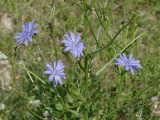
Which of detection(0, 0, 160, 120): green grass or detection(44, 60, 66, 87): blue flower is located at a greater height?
detection(0, 0, 160, 120): green grass

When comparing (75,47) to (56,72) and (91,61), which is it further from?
(91,61)

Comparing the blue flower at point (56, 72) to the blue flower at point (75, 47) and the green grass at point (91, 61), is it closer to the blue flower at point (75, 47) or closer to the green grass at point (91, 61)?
the blue flower at point (75, 47)

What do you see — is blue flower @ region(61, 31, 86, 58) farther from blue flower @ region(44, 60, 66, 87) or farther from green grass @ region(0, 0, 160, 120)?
green grass @ region(0, 0, 160, 120)

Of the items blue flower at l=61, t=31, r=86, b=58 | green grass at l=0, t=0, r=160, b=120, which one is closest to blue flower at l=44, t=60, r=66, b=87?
blue flower at l=61, t=31, r=86, b=58

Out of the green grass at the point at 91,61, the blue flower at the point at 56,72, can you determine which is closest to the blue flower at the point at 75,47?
the blue flower at the point at 56,72

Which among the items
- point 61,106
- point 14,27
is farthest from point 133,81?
point 14,27

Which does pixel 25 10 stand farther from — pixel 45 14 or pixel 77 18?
pixel 77 18

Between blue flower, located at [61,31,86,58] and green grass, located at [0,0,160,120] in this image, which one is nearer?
blue flower, located at [61,31,86,58]

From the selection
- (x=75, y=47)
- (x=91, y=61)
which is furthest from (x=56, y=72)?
(x=91, y=61)
